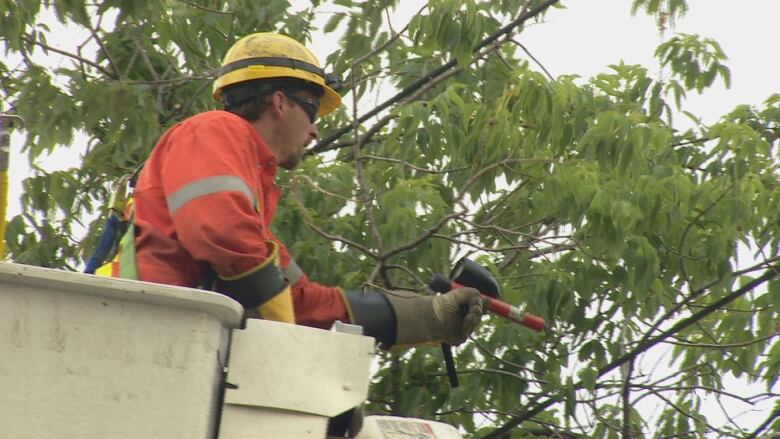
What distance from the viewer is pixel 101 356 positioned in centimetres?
236

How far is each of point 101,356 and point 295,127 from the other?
135cm

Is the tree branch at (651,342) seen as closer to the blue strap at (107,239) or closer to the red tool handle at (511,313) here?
the red tool handle at (511,313)

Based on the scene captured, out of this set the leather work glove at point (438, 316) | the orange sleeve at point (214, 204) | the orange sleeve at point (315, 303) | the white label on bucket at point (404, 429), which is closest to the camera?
the orange sleeve at point (214, 204)

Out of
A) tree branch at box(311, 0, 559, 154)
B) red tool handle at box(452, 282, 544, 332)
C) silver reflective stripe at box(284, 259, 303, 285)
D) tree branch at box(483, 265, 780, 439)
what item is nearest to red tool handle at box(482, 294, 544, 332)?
red tool handle at box(452, 282, 544, 332)

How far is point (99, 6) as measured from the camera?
5227 millimetres

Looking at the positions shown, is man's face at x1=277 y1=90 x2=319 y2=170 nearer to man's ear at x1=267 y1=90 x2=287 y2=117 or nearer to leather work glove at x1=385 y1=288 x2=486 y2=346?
man's ear at x1=267 y1=90 x2=287 y2=117

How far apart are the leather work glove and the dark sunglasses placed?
57 centimetres

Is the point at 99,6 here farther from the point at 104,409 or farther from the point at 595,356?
the point at 104,409

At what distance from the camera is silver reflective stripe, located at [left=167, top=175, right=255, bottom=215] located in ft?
9.45

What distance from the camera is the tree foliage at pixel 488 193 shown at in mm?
4879

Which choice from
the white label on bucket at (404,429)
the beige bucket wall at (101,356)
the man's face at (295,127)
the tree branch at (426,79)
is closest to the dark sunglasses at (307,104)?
the man's face at (295,127)

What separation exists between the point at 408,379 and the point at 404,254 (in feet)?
1.93

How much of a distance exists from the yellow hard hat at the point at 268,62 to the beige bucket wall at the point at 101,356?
130cm

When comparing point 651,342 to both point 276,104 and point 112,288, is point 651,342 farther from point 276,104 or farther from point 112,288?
point 112,288
